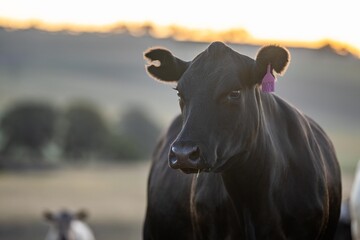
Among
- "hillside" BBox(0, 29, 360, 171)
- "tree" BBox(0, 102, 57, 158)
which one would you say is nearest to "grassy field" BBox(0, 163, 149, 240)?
"tree" BBox(0, 102, 57, 158)

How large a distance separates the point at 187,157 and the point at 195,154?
0.08 metres

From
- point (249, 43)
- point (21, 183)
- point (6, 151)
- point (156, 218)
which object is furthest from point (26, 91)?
point (156, 218)

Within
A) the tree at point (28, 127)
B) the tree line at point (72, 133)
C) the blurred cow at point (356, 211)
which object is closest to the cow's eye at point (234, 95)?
the blurred cow at point (356, 211)

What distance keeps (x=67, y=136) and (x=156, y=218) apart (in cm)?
4055

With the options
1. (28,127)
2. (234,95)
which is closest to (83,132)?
(28,127)

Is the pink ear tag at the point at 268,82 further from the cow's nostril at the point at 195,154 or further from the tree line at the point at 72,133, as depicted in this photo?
the tree line at the point at 72,133

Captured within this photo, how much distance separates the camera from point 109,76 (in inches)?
2098

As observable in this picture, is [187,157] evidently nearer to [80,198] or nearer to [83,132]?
[80,198]

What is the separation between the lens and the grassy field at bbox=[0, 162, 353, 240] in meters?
34.6

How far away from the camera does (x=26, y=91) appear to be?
5200 centimetres

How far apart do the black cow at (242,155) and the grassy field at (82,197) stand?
23.8 meters

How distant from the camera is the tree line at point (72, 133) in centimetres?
4984

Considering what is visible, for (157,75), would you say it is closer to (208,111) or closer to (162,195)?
(208,111)

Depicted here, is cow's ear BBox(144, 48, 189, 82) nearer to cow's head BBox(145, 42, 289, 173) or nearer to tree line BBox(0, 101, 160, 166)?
Answer: cow's head BBox(145, 42, 289, 173)
